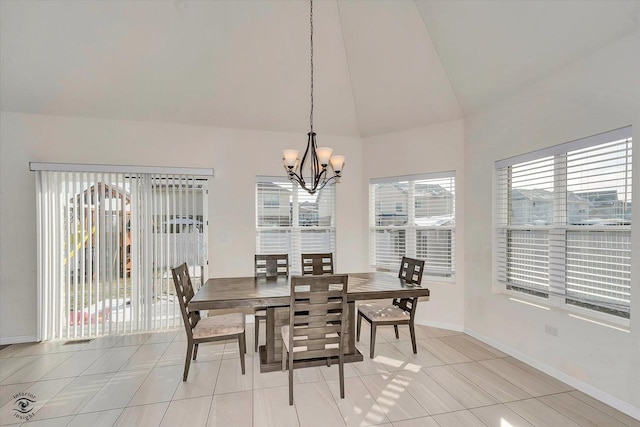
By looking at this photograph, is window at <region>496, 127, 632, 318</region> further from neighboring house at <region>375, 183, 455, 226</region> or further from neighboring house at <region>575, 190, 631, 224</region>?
neighboring house at <region>375, 183, 455, 226</region>

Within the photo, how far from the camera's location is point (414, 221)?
423 cm

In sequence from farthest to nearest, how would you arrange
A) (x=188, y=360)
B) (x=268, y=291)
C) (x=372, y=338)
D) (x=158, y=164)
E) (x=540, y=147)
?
(x=158, y=164) → (x=372, y=338) → (x=540, y=147) → (x=268, y=291) → (x=188, y=360)

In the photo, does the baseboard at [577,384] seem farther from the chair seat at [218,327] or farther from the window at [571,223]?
the chair seat at [218,327]

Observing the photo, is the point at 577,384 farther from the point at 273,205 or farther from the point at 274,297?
the point at 273,205

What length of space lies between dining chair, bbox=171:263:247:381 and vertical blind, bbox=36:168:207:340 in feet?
3.72

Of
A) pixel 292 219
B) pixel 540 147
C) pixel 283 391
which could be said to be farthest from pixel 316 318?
pixel 540 147

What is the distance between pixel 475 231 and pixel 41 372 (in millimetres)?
4907

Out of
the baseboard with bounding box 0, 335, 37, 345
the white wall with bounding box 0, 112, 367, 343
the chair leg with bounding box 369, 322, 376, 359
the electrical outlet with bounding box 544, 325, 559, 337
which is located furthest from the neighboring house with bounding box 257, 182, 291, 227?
the electrical outlet with bounding box 544, 325, 559, 337

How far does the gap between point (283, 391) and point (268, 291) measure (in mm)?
840

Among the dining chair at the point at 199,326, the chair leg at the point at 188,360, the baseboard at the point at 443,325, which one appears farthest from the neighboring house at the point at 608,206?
the chair leg at the point at 188,360

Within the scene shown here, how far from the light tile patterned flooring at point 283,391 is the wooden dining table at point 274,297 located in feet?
0.64

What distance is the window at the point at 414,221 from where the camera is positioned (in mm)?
3988

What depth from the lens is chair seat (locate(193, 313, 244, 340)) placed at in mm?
2699

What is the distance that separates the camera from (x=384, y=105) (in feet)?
13.1
